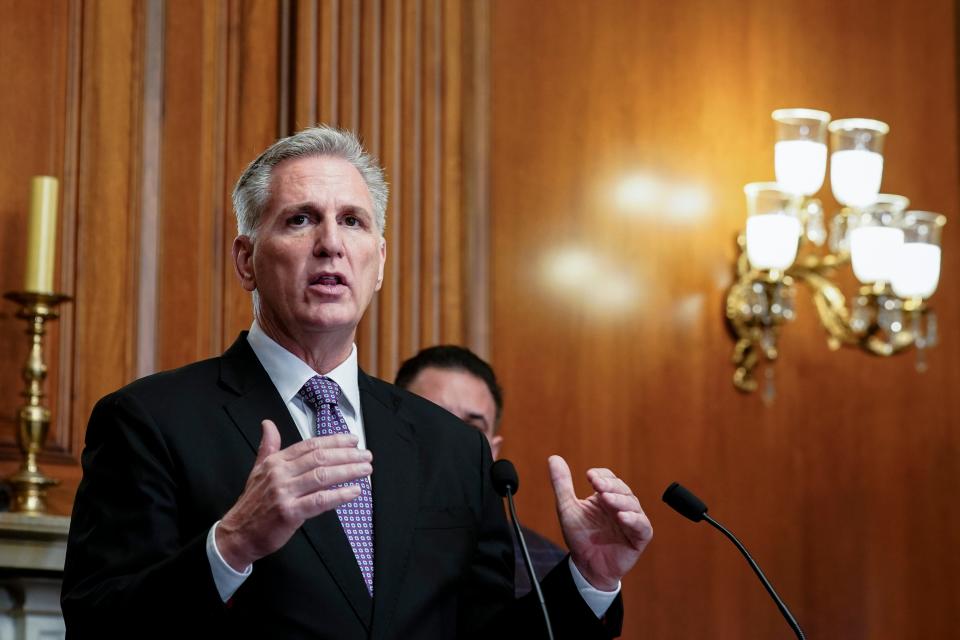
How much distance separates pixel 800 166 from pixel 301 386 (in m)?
2.90

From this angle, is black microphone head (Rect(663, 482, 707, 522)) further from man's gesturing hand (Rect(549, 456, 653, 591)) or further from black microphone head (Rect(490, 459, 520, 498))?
black microphone head (Rect(490, 459, 520, 498))

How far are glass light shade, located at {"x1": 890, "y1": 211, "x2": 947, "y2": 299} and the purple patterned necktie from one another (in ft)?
9.78

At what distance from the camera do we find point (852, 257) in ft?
15.8

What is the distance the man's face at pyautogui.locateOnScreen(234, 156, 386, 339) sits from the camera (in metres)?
2.23

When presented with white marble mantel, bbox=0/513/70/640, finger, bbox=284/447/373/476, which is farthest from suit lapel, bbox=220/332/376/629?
white marble mantel, bbox=0/513/70/640

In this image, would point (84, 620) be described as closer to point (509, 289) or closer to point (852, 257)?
point (509, 289)

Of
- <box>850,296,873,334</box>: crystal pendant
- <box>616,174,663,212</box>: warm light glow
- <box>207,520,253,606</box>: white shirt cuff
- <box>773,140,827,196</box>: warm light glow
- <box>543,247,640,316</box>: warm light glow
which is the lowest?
<box>207,520,253,606</box>: white shirt cuff

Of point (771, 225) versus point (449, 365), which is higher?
point (771, 225)

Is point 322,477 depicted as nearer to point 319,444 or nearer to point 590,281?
point 319,444

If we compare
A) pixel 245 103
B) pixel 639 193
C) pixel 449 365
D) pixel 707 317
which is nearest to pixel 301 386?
pixel 449 365

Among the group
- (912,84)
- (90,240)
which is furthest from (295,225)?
(912,84)

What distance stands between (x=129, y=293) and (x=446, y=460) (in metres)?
1.60

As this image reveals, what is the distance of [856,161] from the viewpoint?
4805 mm

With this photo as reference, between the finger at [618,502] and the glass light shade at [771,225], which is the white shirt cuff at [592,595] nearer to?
the finger at [618,502]
